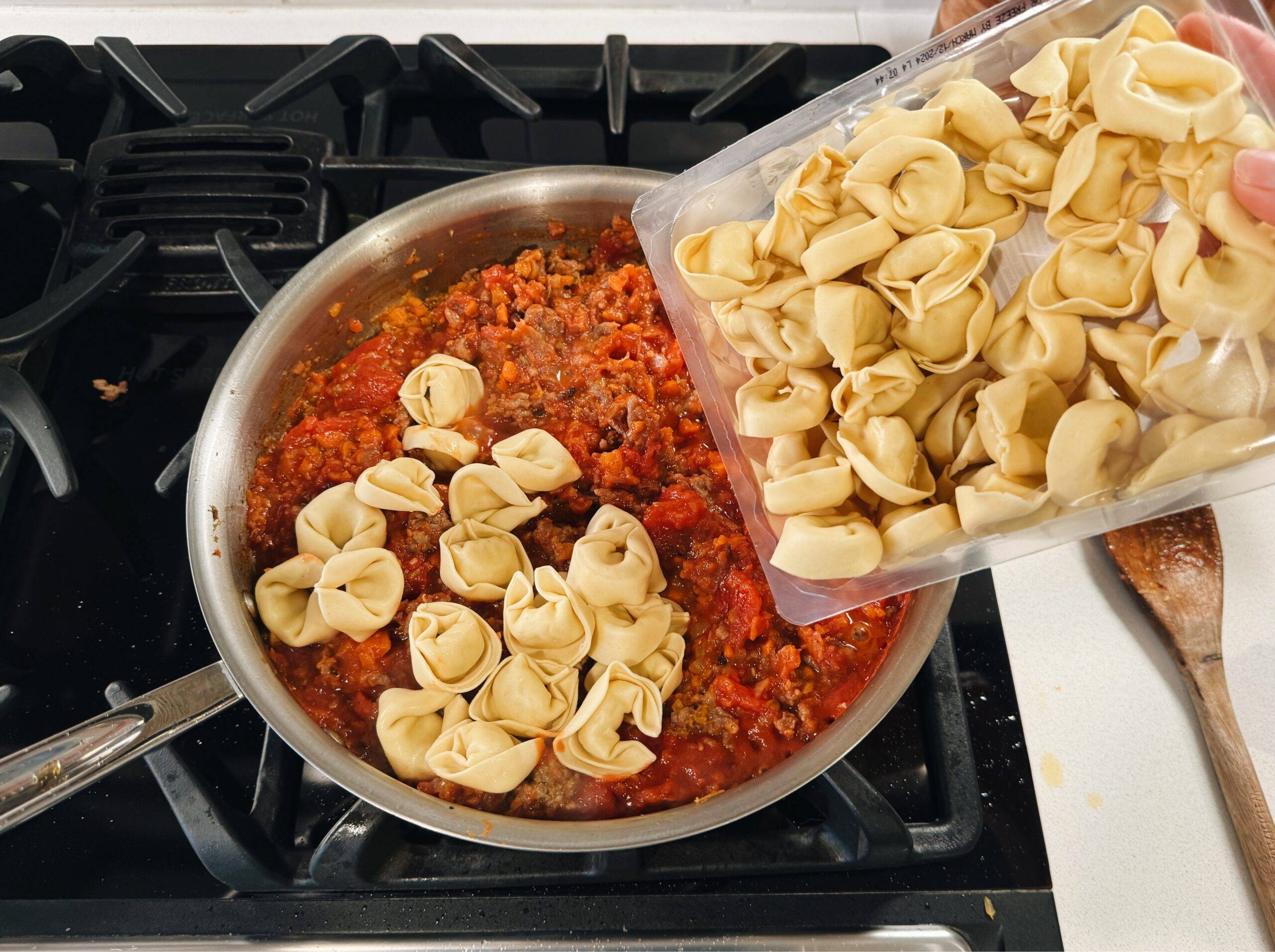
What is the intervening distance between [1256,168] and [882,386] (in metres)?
0.64

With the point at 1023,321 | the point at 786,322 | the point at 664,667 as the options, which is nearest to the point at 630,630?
the point at 664,667

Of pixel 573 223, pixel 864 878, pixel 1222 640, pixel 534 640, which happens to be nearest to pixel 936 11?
pixel 573 223

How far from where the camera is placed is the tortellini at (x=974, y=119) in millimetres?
1544

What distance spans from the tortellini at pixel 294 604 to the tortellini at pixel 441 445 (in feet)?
1.25

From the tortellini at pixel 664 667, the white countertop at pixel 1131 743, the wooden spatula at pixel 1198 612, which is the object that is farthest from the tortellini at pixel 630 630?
the wooden spatula at pixel 1198 612

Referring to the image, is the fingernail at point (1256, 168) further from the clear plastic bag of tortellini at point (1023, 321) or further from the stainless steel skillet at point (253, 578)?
the stainless steel skillet at point (253, 578)

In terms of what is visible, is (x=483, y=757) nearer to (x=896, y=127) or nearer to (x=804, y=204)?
(x=804, y=204)

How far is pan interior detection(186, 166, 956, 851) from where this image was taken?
160 centimetres

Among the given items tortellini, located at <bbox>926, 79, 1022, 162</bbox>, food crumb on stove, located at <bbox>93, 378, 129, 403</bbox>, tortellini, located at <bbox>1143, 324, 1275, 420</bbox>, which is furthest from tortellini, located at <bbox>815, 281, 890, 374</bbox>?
food crumb on stove, located at <bbox>93, 378, 129, 403</bbox>

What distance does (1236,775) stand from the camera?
1.92 meters

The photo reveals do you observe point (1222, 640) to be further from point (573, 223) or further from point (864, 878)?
point (573, 223)

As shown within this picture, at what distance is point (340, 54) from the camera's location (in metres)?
2.55

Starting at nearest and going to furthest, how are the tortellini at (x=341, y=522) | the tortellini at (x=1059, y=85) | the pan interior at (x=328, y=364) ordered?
the tortellini at (x=1059, y=85) → the pan interior at (x=328, y=364) → the tortellini at (x=341, y=522)

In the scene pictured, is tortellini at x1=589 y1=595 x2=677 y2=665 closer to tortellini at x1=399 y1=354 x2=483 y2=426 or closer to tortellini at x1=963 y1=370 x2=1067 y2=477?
tortellini at x1=399 y1=354 x2=483 y2=426
